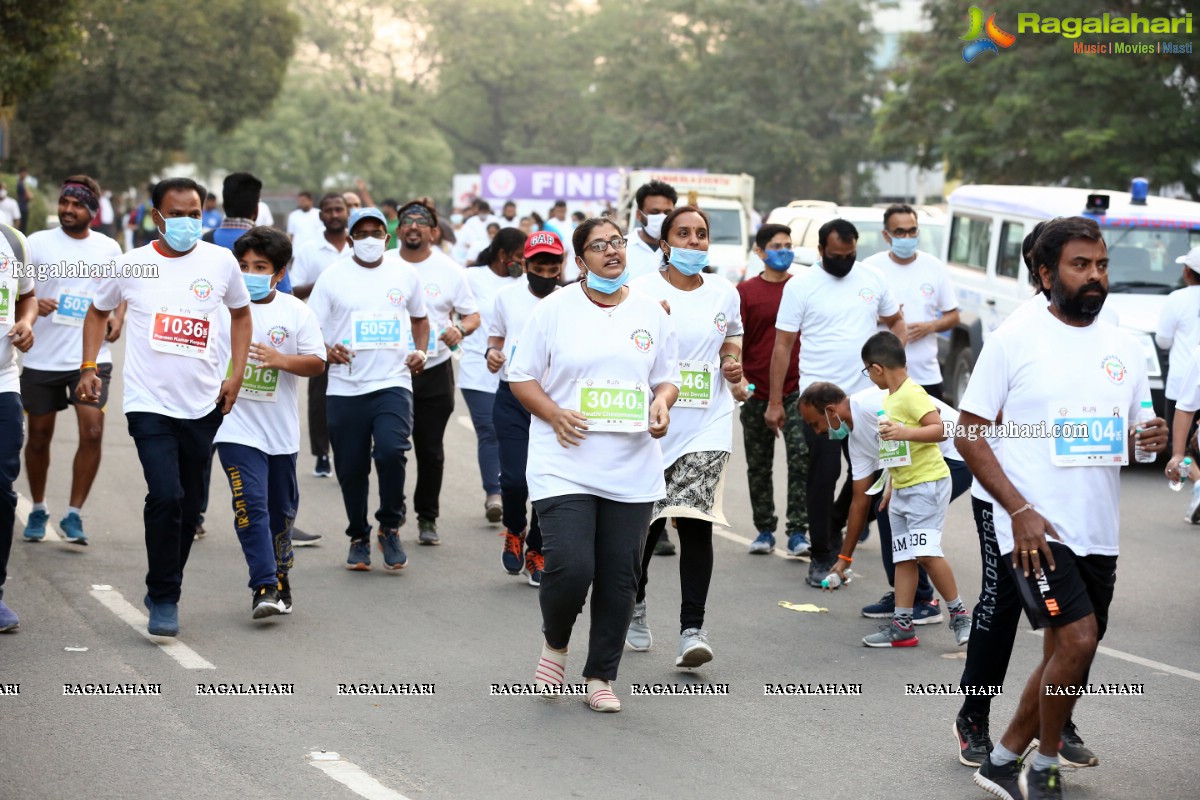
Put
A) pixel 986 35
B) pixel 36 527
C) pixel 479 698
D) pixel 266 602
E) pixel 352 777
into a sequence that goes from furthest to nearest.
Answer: pixel 986 35
pixel 36 527
pixel 266 602
pixel 479 698
pixel 352 777

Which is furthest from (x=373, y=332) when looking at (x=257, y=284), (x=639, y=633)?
(x=639, y=633)

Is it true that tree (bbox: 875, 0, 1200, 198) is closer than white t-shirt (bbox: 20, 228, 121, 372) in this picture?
No

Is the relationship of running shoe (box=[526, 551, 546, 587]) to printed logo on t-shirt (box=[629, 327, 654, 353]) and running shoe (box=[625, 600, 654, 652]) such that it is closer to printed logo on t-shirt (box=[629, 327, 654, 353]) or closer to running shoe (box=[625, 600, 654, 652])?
running shoe (box=[625, 600, 654, 652])

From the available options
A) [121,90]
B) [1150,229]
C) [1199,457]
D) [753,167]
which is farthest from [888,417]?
[753,167]

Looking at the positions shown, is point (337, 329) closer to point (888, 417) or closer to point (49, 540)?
point (49, 540)

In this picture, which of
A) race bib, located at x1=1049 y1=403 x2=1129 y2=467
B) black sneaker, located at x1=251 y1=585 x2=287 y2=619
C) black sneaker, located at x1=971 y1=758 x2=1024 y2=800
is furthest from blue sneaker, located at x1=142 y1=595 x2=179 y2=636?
race bib, located at x1=1049 y1=403 x2=1129 y2=467

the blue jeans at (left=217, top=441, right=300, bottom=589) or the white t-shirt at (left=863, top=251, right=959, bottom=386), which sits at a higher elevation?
the white t-shirt at (left=863, top=251, right=959, bottom=386)

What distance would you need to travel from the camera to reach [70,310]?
982 centimetres

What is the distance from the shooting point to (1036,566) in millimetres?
5199

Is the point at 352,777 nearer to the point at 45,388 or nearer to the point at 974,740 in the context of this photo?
the point at 974,740

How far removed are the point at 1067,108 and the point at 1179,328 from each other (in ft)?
58.5

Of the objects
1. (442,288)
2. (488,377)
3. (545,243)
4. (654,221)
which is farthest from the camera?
(488,377)

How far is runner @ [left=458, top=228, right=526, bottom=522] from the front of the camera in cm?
1074

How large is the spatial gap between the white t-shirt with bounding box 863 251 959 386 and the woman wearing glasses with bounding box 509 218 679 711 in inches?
166
